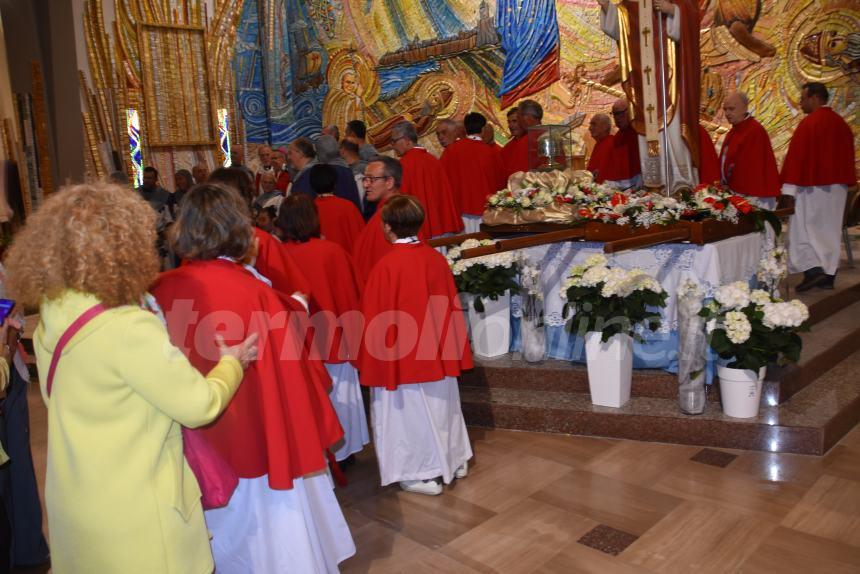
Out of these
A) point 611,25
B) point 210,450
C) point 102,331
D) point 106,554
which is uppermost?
point 611,25

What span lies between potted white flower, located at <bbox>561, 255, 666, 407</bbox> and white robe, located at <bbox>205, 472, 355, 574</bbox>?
248 centimetres

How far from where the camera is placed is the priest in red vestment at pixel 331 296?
395cm

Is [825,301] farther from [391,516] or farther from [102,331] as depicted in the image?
[102,331]

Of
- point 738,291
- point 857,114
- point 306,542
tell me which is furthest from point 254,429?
point 857,114

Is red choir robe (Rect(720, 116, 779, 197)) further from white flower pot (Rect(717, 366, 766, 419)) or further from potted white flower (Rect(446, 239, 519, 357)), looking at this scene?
white flower pot (Rect(717, 366, 766, 419))

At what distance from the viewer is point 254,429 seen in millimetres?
2416

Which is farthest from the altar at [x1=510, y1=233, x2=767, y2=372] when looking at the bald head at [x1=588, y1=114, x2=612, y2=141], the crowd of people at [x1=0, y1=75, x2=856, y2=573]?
the bald head at [x1=588, y1=114, x2=612, y2=141]

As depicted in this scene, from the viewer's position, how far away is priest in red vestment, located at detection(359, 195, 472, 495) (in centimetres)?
375

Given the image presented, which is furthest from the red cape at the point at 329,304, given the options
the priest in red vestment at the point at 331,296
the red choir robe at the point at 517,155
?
the red choir robe at the point at 517,155

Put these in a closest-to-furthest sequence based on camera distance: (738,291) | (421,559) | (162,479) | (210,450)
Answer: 1. (162,479)
2. (210,450)
3. (421,559)
4. (738,291)

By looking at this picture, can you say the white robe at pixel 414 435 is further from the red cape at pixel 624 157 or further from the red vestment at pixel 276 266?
the red cape at pixel 624 157

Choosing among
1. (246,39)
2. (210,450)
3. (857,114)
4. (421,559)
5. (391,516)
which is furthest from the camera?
(246,39)

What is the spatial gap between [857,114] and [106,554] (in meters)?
9.66

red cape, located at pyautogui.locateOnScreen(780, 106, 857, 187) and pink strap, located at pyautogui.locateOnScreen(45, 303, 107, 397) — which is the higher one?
red cape, located at pyautogui.locateOnScreen(780, 106, 857, 187)
